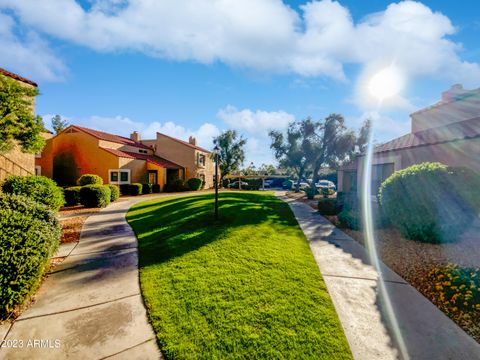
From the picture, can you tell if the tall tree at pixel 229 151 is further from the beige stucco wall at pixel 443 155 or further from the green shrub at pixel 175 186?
the beige stucco wall at pixel 443 155

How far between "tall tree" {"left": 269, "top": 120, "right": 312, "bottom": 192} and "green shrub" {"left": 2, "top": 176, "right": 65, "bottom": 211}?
833 inches

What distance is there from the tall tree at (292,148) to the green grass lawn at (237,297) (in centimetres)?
Result: 1951

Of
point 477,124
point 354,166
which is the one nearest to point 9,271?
point 477,124

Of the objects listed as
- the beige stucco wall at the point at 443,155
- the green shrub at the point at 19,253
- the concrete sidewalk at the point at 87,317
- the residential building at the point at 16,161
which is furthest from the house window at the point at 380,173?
the residential building at the point at 16,161

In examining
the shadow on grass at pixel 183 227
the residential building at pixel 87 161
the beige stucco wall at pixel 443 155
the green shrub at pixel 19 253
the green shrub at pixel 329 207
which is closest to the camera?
the green shrub at pixel 19 253

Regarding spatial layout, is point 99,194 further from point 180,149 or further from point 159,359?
point 180,149

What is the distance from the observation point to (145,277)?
187 inches

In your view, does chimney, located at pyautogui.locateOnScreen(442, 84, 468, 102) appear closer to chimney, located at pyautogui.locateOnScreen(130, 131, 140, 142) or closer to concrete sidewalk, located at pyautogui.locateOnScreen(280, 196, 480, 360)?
concrete sidewalk, located at pyautogui.locateOnScreen(280, 196, 480, 360)

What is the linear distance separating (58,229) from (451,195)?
1049 cm

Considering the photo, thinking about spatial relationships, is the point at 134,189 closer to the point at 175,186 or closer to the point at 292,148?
the point at 175,186

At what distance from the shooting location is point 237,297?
12.9 feet

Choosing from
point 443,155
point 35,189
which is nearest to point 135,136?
point 35,189

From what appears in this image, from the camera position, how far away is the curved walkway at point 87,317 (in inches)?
114

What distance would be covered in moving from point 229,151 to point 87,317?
104ft
